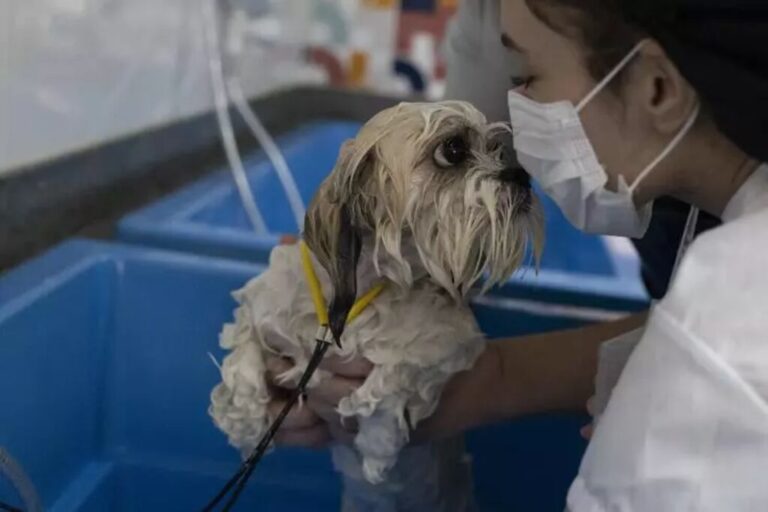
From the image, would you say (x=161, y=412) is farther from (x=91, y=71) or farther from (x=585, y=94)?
(x=585, y=94)

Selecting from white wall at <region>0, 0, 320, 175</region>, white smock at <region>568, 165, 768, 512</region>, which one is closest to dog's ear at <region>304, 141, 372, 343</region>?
white smock at <region>568, 165, 768, 512</region>

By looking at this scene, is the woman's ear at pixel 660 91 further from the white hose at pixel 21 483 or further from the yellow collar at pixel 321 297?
the white hose at pixel 21 483

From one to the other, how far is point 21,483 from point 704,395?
0.71 m

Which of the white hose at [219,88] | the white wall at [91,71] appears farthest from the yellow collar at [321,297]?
the white hose at [219,88]

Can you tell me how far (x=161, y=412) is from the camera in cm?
126

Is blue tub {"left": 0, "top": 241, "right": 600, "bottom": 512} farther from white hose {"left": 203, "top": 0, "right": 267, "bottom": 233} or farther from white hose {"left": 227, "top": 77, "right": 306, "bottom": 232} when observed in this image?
white hose {"left": 203, "top": 0, "right": 267, "bottom": 233}

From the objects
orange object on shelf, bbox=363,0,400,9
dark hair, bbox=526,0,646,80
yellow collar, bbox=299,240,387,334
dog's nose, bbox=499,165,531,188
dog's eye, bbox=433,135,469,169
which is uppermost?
dark hair, bbox=526,0,646,80

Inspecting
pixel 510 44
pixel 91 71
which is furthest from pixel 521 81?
pixel 91 71

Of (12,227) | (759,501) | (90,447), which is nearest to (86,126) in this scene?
(12,227)

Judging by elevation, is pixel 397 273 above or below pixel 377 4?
above

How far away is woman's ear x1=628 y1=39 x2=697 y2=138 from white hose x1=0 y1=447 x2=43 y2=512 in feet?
2.26

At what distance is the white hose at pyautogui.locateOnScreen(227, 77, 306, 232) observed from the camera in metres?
1.78

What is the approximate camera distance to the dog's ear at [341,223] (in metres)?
0.88

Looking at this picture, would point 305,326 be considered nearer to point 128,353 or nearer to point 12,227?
point 128,353
